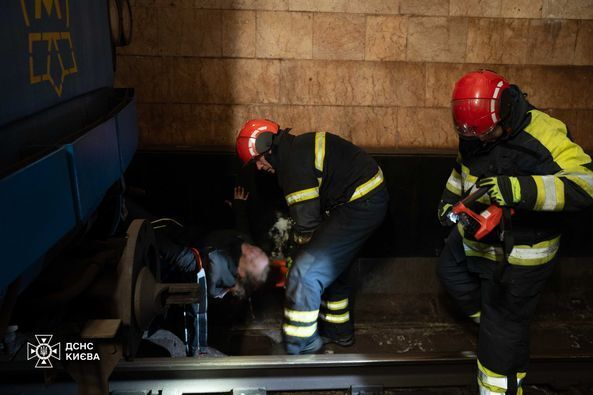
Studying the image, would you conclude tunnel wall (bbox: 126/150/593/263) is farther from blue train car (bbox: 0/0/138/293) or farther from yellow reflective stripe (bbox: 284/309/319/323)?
blue train car (bbox: 0/0/138/293)

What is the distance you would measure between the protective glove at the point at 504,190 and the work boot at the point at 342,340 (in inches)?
88.0

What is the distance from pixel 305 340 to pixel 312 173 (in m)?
1.43

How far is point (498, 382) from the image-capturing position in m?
3.40

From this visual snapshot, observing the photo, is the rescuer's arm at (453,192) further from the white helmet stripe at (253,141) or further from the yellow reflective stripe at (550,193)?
the white helmet stripe at (253,141)

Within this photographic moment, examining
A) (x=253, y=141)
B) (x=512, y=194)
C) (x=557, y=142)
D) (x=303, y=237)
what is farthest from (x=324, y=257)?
(x=557, y=142)

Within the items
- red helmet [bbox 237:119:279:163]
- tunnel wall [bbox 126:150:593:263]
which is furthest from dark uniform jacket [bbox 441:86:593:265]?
tunnel wall [bbox 126:150:593:263]

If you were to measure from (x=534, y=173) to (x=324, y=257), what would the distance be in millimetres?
1782

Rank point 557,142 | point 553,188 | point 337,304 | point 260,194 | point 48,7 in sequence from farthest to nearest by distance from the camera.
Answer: point 260,194, point 337,304, point 557,142, point 553,188, point 48,7

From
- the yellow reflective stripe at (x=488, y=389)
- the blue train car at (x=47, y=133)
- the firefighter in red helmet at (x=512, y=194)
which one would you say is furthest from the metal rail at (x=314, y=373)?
the blue train car at (x=47, y=133)

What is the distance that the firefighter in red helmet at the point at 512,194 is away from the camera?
302 centimetres

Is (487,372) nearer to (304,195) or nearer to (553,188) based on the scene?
(553,188)

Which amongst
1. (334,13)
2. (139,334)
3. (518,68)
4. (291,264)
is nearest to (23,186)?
(139,334)

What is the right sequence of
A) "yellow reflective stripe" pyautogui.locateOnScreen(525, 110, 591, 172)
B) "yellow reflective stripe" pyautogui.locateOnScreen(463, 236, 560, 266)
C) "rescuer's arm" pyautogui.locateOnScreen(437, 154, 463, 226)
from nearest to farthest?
"yellow reflective stripe" pyautogui.locateOnScreen(525, 110, 591, 172) → "yellow reflective stripe" pyautogui.locateOnScreen(463, 236, 560, 266) → "rescuer's arm" pyautogui.locateOnScreen(437, 154, 463, 226)

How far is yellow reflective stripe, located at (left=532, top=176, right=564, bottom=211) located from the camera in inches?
117
